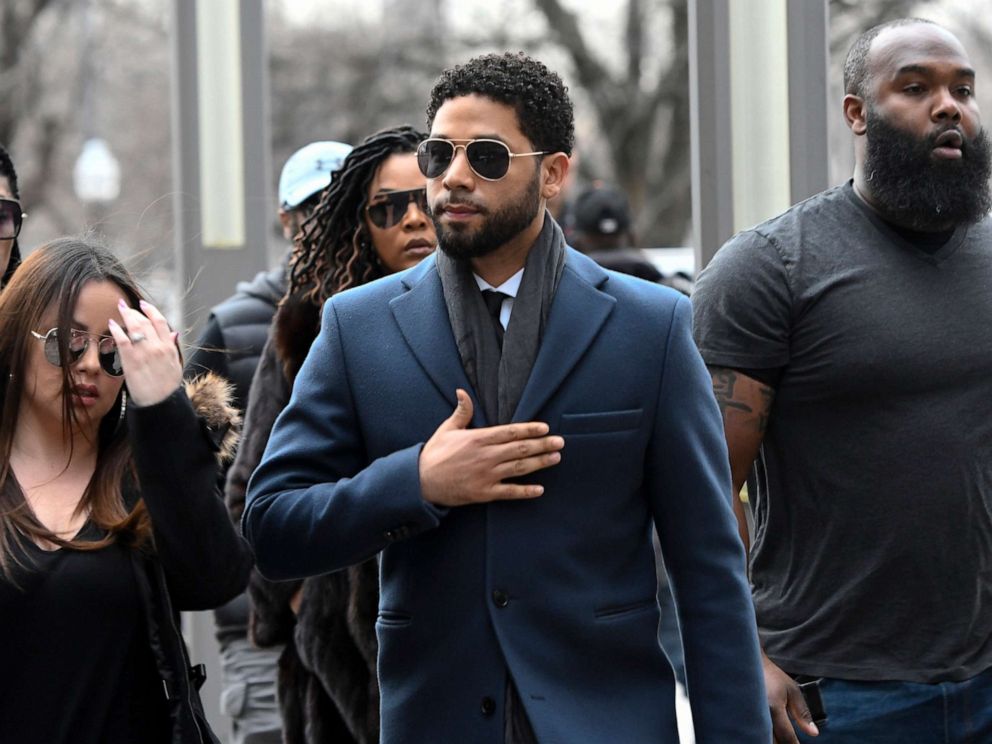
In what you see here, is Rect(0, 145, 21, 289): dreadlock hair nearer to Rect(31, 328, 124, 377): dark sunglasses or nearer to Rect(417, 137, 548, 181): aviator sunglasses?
Rect(31, 328, 124, 377): dark sunglasses

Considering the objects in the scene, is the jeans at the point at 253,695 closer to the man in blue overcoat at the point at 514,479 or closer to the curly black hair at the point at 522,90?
the man in blue overcoat at the point at 514,479

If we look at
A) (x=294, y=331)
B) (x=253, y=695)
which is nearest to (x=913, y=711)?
(x=294, y=331)

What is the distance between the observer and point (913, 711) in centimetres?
443

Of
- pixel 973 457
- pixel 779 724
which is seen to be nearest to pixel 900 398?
pixel 973 457

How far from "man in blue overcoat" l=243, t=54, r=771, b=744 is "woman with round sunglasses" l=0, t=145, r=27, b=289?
1.24 meters

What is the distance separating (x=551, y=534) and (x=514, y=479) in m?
0.12

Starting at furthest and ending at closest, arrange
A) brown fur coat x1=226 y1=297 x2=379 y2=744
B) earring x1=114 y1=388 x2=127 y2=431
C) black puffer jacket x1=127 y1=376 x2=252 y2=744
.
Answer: brown fur coat x1=226 y1=297 x2=379 y2=744 < earring x1=114 y1=388 x2=127 y2=431 < black puffer jacket x1=127 y1=376 x2=252 y2=744

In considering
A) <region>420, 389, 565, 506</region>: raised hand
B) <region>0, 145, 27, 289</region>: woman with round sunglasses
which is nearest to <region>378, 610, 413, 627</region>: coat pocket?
<region>420, 389, 565, 506</region>: raised hand

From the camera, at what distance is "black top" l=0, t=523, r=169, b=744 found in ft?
12.3

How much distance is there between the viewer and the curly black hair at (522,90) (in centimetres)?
391

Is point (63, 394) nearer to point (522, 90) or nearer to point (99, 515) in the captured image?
point (99, 515)

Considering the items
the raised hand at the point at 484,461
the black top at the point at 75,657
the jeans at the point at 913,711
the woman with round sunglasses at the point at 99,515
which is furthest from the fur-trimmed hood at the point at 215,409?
the jeans at the point at 913,711

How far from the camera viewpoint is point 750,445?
4.52 m

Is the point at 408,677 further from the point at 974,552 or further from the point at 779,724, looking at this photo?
the point at 974,552
